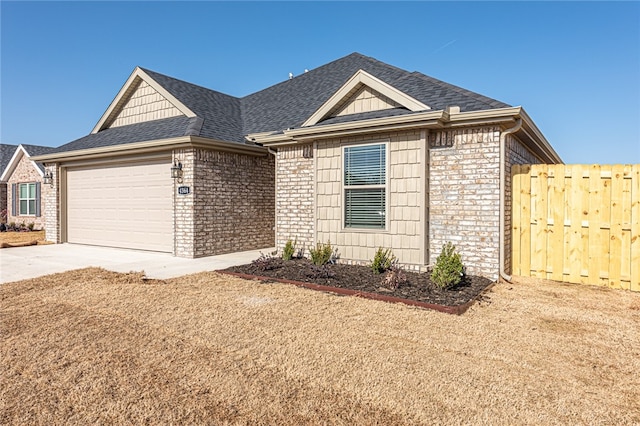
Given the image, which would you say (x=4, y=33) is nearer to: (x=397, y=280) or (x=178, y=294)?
(x=178, y=294)

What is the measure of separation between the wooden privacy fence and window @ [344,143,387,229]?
8.99 feet

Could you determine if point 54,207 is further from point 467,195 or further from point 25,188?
point 467,195

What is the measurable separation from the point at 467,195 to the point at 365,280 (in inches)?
106

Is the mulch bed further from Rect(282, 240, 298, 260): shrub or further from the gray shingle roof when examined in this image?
the gray shingle roof

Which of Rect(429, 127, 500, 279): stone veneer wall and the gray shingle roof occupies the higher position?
the gray shingle roof

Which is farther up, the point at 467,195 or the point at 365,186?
the point at 365,186

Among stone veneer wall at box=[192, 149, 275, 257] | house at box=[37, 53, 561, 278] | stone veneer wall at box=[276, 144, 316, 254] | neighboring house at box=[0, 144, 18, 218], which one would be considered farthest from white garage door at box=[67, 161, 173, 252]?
neighboring house at box=[0, 144, 18, 218]

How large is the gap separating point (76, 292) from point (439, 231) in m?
6.88

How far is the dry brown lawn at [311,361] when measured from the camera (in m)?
2.70

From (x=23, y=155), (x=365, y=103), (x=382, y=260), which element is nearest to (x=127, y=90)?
(x=365, y=103)

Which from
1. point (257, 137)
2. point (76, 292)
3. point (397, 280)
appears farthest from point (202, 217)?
point (397, 280)

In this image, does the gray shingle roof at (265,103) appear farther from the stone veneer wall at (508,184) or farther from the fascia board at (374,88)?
the stone veneer wall at (508,184)

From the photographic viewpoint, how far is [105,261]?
9477 mm

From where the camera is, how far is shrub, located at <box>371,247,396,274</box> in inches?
289
